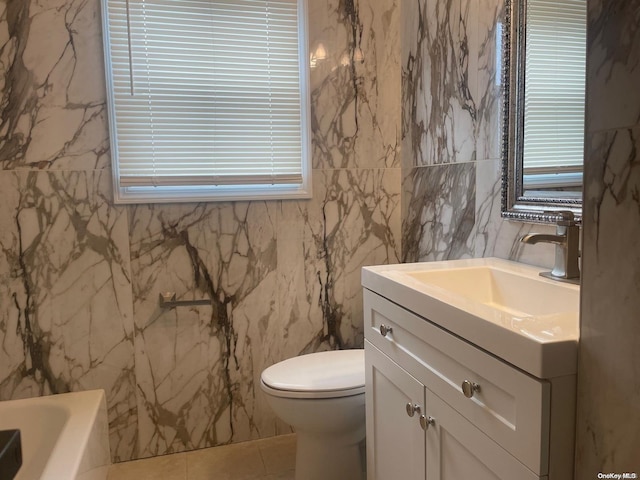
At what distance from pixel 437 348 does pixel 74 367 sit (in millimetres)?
1706

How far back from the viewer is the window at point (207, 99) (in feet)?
6.87

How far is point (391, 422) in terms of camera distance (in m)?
1.44

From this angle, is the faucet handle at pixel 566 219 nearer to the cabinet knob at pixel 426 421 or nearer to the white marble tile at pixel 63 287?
the cabinet knob at pixel 426 421

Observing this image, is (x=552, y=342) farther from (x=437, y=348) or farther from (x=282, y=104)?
(x=282, y=104)

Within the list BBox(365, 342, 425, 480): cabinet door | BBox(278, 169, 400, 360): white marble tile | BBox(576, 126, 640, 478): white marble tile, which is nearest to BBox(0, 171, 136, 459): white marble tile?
BBox(278, 169, 400, 360): white marble tile

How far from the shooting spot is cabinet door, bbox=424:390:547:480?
0.93 m

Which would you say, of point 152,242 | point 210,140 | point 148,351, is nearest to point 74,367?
point 148,351

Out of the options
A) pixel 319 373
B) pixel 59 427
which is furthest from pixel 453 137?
pixel 59 427

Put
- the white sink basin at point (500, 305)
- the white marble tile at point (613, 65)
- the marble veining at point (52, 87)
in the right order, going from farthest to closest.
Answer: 1. the marble veining at point (52, 87)
2. the white sink basin at point (500, 305)
3. the white marble tile at point (613, 65)

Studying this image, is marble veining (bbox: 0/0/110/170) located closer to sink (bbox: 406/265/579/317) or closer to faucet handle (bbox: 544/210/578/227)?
sink (bbox: 406/265/579/317)

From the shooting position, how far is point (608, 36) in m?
0.75

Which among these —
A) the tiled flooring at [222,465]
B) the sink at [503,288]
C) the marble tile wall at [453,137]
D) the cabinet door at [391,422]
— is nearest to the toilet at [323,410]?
the cabinet door at [391,422]

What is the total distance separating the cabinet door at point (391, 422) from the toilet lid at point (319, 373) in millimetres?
213

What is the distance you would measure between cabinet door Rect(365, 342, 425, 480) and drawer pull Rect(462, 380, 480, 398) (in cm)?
21
